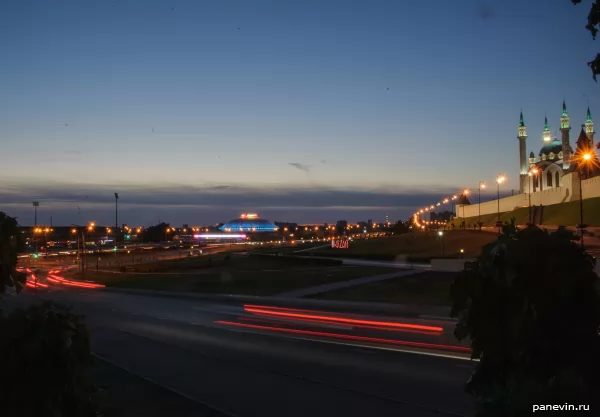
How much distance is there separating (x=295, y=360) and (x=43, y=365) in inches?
398

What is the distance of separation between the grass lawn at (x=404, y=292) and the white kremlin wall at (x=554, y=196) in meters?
67.2

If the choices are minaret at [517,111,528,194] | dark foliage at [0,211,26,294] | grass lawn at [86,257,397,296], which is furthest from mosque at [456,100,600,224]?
dark foliage at [0,211,26,294]

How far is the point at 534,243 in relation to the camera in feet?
18.3

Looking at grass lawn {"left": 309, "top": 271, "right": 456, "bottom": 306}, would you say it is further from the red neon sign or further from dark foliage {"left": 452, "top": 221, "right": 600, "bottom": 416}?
the red neon sign

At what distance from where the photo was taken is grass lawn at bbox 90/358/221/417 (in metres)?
10.7

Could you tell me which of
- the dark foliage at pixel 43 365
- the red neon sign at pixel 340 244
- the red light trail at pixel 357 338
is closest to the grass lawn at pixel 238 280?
the red light trail at pixel 357 338

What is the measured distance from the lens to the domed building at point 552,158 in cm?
12564

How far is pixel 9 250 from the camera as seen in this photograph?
951 cm

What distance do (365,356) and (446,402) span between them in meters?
4.85

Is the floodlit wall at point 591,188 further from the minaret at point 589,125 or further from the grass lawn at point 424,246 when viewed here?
the minaret at point 589,125

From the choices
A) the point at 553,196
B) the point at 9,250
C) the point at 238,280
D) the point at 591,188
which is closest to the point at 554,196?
the point at 553,196

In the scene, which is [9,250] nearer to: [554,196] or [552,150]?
[554,196]

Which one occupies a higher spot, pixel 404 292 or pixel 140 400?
pixel 140 400

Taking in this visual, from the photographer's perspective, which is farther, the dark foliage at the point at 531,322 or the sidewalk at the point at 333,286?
the sidewalk at the point at 333,286
